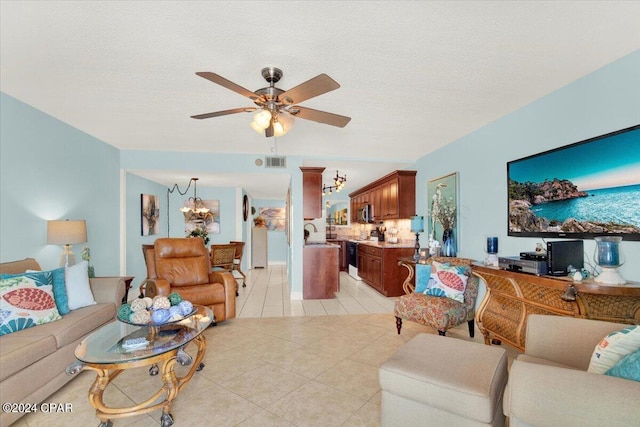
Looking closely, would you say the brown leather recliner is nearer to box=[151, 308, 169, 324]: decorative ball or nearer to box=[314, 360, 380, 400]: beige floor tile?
box=[151, 308, 169, 324]: decorative ball

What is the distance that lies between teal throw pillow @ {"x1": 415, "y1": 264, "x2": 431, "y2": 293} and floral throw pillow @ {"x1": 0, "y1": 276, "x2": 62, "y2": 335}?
3508 millimetres

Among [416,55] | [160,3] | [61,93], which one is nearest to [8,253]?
[61,93]

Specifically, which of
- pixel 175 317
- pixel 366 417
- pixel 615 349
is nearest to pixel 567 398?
pixel 615 349

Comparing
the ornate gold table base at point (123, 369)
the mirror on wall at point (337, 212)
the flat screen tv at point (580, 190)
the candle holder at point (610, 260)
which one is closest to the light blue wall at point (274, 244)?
the mirror on wall at point (337, 212)

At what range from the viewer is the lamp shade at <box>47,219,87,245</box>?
3004 mm

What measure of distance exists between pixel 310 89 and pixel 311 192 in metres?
3.09

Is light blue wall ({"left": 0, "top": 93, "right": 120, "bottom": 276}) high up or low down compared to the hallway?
up

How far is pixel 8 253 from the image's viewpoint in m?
2.67

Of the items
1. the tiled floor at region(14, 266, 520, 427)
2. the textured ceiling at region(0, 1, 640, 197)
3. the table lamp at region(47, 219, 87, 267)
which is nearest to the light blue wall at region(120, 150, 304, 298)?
the tiled floor at region(14, 266, 520, 427)

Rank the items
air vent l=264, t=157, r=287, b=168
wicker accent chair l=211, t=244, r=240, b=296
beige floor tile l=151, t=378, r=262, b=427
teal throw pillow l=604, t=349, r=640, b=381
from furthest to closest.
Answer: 1. wicker accent chair l=211, t=244, r=240, b=296
2. air vent l=264, t=157, r=287, b=168
3. beige floor tile l=151, t=378, r=262, b=427
4. teal throw pillow l=604, t=349, r=640, b=381

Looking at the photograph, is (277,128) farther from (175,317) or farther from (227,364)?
(227,364)

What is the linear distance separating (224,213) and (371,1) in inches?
258

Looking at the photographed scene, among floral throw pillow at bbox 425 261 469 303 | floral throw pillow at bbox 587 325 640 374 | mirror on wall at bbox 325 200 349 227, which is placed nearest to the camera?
floral throw pillow at bbox 587 325 640 374

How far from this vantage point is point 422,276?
11.3ft
